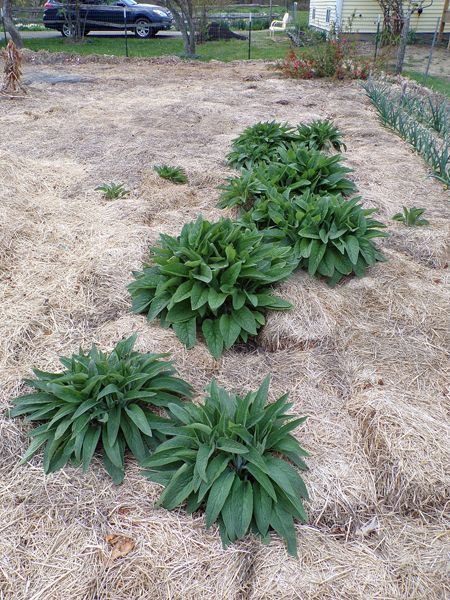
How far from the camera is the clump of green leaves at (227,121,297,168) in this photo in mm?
5285

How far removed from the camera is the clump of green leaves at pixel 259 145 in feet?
17.3

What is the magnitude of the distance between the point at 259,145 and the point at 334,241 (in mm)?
2403

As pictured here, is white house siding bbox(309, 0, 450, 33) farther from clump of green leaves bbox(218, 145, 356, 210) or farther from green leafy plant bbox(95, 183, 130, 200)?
green leafy plant bbox(95, 183, 130, 200)

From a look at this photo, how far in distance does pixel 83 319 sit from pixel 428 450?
201 centimetres

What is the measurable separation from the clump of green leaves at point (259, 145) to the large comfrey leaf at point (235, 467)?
349cm

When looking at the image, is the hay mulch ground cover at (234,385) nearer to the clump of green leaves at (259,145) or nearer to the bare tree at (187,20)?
the clump of green leaves at (259,145)

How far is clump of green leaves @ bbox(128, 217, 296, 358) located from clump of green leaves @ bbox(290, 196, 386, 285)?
0.24 meters

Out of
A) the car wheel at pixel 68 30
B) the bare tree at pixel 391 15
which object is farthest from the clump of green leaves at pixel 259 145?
the car wheel at pixel 68 30

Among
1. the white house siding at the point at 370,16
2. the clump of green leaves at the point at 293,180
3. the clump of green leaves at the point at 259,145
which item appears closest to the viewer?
the clump of green leaves at the point at 293,180

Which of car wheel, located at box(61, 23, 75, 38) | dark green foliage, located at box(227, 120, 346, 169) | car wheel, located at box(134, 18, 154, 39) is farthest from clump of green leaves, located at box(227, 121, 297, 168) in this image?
car wheel, located at box(134, 18, 154, 39)

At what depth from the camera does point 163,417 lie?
2338mm

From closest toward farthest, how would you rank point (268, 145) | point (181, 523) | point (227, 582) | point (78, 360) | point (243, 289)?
1. point (227, 582)
2. point (181, 523)
3. point (78, 360)
4. point (243, 289)
5. point (268, 145)

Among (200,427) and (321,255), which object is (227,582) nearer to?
Answer: (200,427)

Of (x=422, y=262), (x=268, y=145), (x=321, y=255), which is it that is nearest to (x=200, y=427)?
(x=321, y=255)
